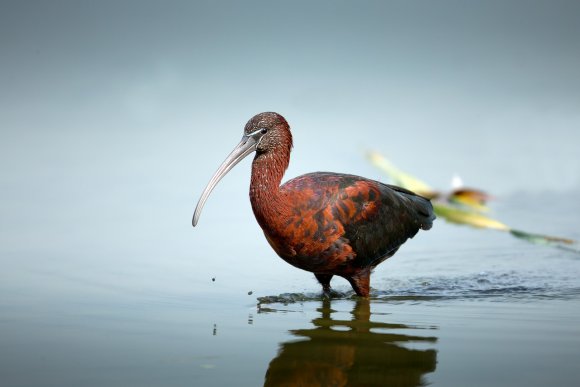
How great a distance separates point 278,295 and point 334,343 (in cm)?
182

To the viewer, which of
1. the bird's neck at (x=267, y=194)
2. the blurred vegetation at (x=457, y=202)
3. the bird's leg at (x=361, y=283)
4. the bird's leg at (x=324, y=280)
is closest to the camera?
the bird's neck at (x=267, y=194)

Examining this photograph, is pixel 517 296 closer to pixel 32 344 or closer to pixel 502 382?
pixel 502 382

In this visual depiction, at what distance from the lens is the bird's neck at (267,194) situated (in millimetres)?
7711

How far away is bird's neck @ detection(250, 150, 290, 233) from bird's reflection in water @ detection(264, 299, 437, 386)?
97cm

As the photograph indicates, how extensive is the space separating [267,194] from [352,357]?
6.63ft

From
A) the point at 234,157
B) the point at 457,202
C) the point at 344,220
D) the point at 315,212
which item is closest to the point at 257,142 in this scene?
the point at 234,157

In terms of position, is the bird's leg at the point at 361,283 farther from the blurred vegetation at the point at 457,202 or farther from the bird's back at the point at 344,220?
the blurred vegetation at the point at 457,202

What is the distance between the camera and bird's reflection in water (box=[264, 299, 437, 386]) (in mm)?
5512

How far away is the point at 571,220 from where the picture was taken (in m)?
11.9

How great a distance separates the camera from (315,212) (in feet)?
26.1

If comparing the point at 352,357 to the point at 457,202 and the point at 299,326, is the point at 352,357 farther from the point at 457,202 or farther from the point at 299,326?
the point at 457,202

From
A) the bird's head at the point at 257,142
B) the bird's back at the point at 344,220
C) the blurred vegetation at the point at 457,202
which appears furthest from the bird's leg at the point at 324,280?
the blurred vegetation at the point at 457,202

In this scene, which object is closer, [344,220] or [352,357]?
[352,357]

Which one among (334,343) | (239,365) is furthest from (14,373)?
(334,343)
